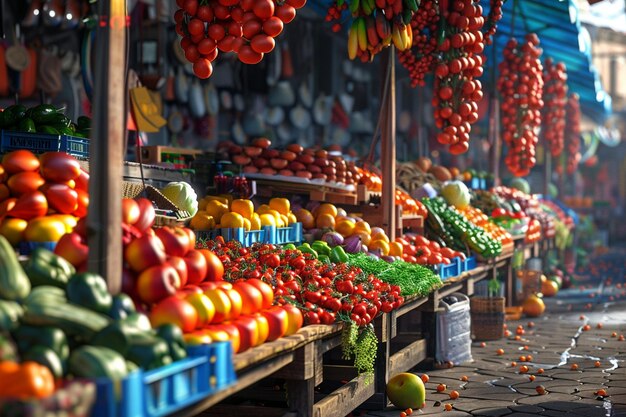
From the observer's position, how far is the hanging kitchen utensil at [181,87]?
11523mm

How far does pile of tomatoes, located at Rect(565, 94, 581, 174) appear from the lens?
58.3 ft

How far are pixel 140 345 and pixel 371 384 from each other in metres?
2.97

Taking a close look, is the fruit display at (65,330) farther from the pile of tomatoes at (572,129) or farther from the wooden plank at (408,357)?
the pile of tomatoes at (572,129)

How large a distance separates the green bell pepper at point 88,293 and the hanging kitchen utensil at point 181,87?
8591 mm

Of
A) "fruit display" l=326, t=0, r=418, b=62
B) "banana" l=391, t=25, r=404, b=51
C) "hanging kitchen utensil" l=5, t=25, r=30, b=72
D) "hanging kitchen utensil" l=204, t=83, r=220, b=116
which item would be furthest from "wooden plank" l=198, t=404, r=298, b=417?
"hanging kitchen utensil" l=204, t=83, r=220, b=116

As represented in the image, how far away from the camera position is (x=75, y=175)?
4219 mm

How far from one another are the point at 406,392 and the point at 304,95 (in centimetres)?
883

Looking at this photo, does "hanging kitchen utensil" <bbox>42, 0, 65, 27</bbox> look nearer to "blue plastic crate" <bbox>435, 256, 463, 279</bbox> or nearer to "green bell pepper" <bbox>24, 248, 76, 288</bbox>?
"blue plastic crate" <bbox>435, 256, 463, 279</bbox>

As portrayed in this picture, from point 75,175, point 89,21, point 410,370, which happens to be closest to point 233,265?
point 75,175

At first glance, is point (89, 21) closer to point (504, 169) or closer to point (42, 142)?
point (42, 142)

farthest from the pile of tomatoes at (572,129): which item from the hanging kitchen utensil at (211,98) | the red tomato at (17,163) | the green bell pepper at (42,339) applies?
the green bell pepper at (42,339)

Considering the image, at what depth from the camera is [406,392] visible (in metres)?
5.78

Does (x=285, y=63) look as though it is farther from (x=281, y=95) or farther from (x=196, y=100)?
(x=196, y=100)

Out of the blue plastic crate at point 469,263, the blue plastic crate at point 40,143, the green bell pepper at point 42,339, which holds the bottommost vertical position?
the blue plastic crate at point 469,263
